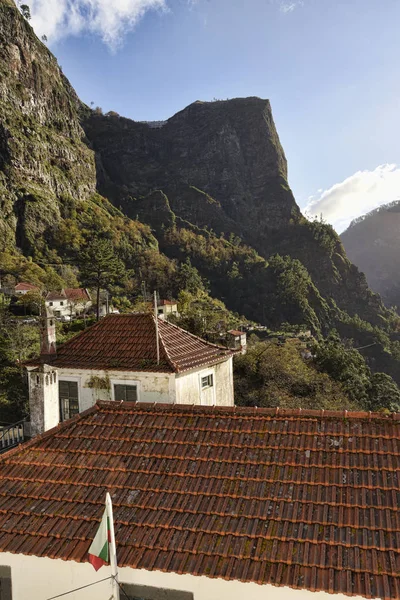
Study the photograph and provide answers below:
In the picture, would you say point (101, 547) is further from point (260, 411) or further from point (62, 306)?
point (62, 306)

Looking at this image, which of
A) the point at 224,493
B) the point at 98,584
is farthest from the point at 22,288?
the point at 224,493

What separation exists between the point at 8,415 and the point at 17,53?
86.9 meters

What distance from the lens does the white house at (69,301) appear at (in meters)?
47.3

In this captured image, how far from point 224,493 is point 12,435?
1052 cm

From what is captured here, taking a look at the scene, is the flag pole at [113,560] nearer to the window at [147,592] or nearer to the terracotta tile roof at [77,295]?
the window at [147,592]

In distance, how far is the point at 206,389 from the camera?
13.4 metres

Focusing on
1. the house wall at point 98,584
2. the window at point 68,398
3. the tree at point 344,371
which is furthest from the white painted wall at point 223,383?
the tree at point 344,371

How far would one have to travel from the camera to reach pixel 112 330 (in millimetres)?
13867

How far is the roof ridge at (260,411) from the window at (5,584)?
2743 mm

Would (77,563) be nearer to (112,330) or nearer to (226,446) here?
(226,446)

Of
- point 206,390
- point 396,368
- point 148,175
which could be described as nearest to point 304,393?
point 206,390

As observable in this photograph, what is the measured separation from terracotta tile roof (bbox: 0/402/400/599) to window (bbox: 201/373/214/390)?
6101 mm

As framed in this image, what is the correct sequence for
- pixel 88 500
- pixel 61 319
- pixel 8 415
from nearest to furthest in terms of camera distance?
pixel 88 500, pixel 8 415, pixel 61 319

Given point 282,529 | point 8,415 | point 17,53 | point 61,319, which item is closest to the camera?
point 282,529
